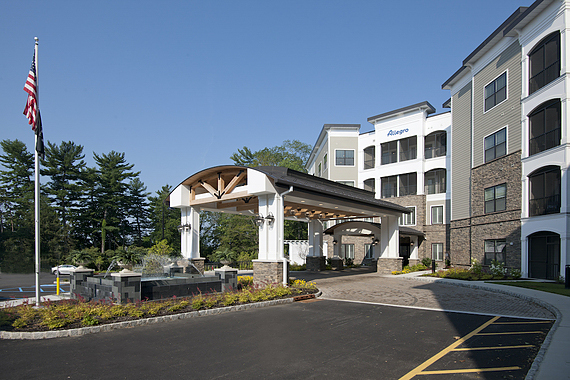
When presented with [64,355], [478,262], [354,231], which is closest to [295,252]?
[354,231]

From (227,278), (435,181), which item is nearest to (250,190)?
(227,278)

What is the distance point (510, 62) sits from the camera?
2417 centimetres

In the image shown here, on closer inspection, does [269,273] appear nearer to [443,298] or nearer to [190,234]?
[190,234]

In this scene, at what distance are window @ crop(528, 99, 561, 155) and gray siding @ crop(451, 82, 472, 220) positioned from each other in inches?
295

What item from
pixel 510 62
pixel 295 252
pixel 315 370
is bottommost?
pixel 295 252

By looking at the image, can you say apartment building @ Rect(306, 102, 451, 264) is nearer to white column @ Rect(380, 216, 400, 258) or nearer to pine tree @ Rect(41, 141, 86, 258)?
white column @ Rect(380, 216, 400, 258)

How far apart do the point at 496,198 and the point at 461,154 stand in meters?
6.65

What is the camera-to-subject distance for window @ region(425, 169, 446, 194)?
117 feet

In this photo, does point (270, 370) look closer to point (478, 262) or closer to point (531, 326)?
point (531, 326)

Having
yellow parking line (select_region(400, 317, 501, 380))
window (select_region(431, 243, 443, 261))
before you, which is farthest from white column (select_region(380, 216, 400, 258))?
yellow parking line (select_region(400, 317, 501, 380))

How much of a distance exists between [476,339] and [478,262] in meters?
20.3

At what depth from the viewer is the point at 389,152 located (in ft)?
129

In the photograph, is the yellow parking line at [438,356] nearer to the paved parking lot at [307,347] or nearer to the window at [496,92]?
the paved parking lot at [307,347]

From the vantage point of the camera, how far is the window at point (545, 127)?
20.3 m
